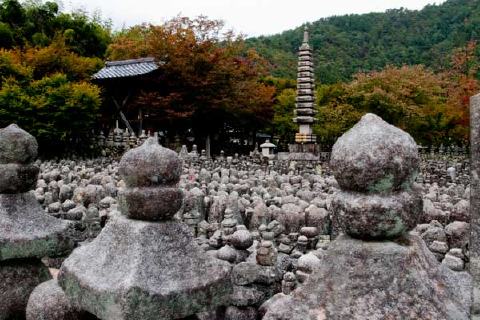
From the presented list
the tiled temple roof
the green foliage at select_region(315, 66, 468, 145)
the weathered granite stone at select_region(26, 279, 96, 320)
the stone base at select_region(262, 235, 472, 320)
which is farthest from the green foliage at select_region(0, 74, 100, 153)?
the stone base at select_region(262, 235, 472, 320)

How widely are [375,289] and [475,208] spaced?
1.55 ft

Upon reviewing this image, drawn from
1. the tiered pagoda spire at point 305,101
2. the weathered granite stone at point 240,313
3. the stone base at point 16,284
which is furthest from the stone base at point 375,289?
the tiered pagoda spire at point 305,101

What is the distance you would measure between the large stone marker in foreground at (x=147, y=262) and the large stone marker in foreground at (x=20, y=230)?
81cm

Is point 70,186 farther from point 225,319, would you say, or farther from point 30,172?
point 225,319

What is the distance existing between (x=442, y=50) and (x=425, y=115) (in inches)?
800

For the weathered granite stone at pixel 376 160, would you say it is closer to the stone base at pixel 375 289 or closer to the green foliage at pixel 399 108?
the stone base at pixel 375 289

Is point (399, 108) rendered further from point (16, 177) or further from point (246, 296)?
point (16, 177)

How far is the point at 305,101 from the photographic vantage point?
20172 mm

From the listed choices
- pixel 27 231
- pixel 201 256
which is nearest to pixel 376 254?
pixel 201 256

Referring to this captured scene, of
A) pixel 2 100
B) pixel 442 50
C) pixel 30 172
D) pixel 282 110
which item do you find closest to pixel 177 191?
pixel 30 172

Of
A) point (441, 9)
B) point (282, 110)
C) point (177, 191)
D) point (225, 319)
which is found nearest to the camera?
point (177, 191)

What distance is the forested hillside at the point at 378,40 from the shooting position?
39.0m

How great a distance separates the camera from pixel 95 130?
2331 centimetres

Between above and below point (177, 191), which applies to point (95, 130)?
above
